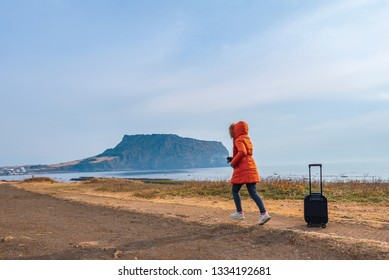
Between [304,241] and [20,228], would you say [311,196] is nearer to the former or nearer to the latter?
[304,241]

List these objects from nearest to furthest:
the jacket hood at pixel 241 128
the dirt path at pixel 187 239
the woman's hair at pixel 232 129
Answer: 1. the dirt path at pixel 187 239
2. the jacket hood at pixel 241 128
3. the woman's hair at pixel 232 129

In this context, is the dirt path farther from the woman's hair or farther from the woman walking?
the woman's hair

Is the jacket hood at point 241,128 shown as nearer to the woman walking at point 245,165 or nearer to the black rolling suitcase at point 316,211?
the woman walking at point 245,165

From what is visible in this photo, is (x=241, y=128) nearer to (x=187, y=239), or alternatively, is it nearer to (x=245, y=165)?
(x=245, y=165)

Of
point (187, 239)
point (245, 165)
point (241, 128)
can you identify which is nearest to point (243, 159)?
point (245, 165)

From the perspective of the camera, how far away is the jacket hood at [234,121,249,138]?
8414 millimetres

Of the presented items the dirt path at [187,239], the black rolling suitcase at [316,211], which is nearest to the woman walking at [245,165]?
the dirt path at [187,239]

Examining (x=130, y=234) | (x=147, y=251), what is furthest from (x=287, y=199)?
(x=147, y=251)

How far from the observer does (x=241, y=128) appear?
27.7ft

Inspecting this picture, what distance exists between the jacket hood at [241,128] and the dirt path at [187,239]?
1920 mm

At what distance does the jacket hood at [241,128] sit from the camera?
331 inches

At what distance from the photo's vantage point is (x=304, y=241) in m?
6.60

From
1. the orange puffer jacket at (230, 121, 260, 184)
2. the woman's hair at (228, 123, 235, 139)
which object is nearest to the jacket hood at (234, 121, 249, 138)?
the orange puffer jacket at (230, 121, 260, 184)

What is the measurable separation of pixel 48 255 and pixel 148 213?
15.7 ft
